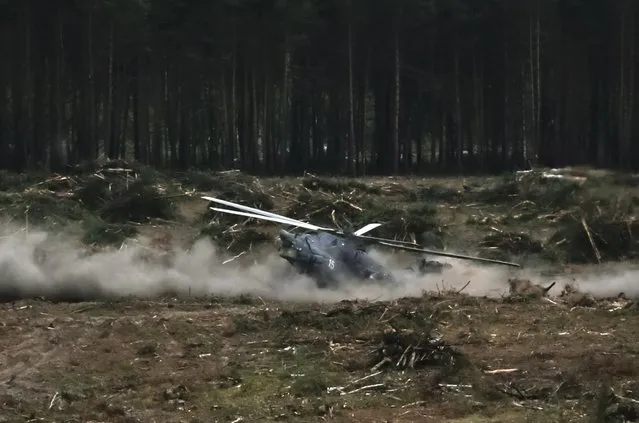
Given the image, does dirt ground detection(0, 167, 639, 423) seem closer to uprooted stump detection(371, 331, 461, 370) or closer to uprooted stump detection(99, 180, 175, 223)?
uprooted stump detection(371, 331, 461, 370)

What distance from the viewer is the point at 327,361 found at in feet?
28.9

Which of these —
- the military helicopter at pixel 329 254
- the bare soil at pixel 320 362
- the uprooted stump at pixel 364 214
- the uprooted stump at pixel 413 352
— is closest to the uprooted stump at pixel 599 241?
the uprooted stump at pixel 364 214

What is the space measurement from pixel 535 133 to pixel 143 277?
26170mm

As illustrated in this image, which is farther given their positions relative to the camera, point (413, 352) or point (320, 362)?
A: point (320, 362)

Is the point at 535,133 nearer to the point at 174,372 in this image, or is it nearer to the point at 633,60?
the point at 633,60

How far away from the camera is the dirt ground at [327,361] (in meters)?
7.45

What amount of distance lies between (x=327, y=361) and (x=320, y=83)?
99.6 feet

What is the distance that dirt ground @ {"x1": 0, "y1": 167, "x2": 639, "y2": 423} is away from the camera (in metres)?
7.45

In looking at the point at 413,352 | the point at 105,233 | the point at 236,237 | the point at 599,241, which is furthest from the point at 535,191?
the point at 413,352

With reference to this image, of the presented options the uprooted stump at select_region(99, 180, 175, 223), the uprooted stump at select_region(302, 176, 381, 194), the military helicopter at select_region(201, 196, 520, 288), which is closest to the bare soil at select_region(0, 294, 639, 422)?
the military helicopter at select_region(201, 196, 520, 288)

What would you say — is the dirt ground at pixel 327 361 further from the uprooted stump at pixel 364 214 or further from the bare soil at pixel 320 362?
the uprooted stump at pixel 364 214

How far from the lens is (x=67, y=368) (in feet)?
29.1

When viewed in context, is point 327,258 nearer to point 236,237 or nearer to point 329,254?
point 329,254

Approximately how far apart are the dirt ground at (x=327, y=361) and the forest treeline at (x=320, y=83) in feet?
74.3
